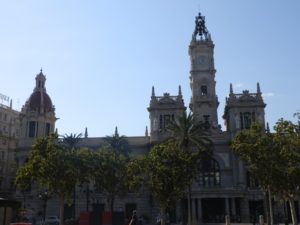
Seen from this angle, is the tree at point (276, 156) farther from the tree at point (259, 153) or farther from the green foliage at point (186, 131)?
the green foliage at point (186, 131)

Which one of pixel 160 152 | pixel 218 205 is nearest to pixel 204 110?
pixel 218 205

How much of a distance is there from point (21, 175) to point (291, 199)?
2670cm

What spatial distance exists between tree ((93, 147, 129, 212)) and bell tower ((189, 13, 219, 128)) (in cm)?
2714

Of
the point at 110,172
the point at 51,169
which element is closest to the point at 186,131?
the point at 110,172

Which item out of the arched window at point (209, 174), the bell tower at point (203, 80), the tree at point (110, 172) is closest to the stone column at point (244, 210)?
the arched window at point (209, 174)

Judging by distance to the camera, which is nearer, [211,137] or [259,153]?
[259,153]

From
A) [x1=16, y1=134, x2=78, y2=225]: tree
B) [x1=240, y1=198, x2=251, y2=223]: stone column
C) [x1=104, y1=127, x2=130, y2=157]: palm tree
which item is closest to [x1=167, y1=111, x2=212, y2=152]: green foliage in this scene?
[x1=104, y1=127, x2=130, y2=157]: palm tree

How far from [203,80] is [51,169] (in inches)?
1847

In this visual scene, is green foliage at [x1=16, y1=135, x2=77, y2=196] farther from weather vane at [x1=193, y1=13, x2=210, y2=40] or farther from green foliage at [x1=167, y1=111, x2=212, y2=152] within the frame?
weather vane at [x1=193, y1=13, x2=210, y2=40]

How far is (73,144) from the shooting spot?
72.9 metres

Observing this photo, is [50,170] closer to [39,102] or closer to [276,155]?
[276,155]

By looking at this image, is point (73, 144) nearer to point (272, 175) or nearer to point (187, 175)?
point (187, 175)

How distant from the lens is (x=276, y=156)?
4122cm

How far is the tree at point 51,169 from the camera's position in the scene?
43.9 meters
